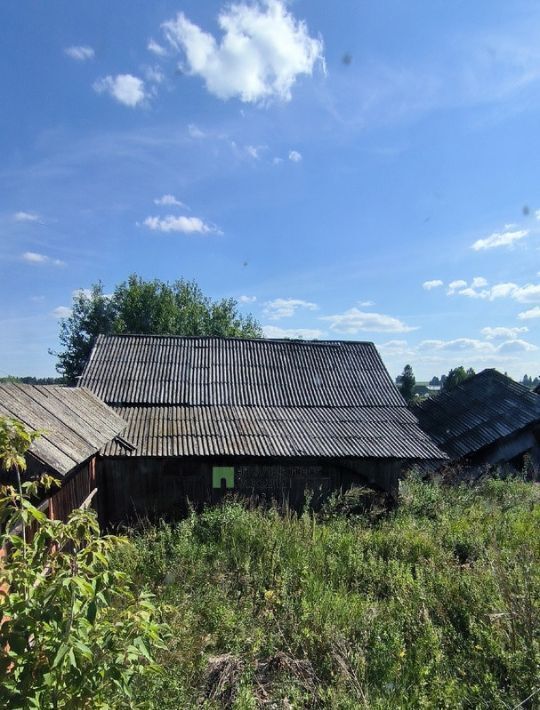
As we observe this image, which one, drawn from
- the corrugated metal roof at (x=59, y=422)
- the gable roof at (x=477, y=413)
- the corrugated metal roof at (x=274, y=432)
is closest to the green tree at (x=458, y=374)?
the gable roof at (x=477, y=413)

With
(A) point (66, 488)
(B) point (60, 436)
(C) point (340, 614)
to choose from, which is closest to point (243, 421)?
(A) point (66, 488)

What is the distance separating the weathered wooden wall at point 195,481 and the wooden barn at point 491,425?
6948 millimetres

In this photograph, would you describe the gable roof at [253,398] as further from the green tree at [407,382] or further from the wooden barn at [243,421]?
the green tree at [407,382]

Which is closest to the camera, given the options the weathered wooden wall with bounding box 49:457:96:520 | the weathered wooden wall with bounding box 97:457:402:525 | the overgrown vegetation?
the overgrown vegetation

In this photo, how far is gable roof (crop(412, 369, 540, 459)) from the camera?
16.3 m

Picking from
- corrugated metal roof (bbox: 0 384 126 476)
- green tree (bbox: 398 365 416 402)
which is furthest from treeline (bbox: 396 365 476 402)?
corrugated metal roof (bbox: 0 384 126 476)

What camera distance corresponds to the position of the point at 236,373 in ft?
48.9

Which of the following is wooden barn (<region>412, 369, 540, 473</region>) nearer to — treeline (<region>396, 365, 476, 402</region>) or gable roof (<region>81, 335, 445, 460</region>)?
gable roof (<region>81, 335, 445, 460</region>)

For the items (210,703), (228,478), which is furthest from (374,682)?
(228,478)

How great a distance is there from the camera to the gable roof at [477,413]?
16297mm

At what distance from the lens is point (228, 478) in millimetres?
10703

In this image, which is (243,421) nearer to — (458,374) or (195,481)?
(195,481)

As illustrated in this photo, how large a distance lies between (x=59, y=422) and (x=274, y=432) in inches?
241

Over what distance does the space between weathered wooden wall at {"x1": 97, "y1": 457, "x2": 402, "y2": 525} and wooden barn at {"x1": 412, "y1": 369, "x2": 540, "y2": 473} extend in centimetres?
695
